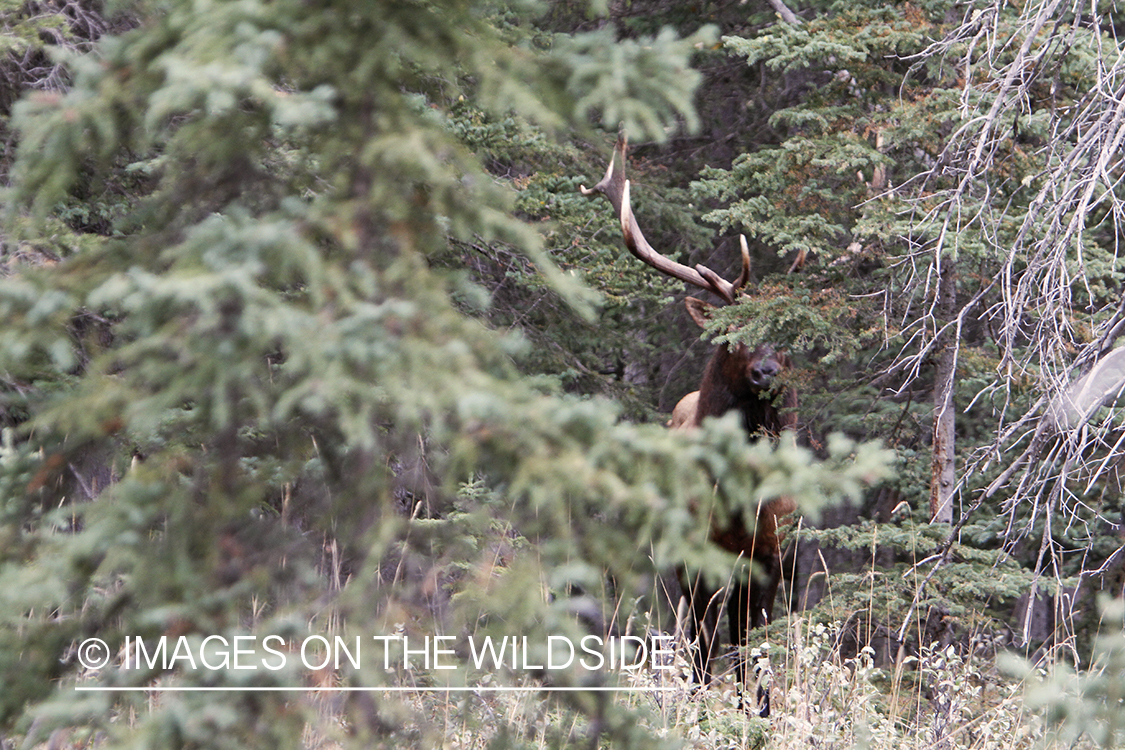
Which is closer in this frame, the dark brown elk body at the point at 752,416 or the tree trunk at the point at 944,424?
the dark brown elk body at the point at 752,416

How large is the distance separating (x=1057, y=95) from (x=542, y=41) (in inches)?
121

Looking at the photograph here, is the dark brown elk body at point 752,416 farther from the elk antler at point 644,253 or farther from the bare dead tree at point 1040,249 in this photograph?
the bare dead tree at point 1040,249

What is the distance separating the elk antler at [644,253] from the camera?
593 cm

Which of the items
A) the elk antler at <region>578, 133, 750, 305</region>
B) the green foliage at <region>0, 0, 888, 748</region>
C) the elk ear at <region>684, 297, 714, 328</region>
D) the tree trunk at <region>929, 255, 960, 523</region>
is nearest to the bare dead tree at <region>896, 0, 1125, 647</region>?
the tree trunk at <region>929, 255, 960, 523</region>

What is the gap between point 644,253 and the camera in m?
6.18

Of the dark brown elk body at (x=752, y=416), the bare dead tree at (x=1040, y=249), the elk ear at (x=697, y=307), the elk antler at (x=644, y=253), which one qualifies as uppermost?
the bare dead tree at (x=1040, y=249)

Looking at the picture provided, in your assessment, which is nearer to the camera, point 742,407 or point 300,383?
point 300,383

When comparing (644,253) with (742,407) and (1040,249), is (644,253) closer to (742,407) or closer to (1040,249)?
(742,407)

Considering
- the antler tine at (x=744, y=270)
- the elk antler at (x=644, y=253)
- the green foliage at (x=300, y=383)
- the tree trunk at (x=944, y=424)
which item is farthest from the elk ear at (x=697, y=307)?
the green foliage at (x=300, y=383)

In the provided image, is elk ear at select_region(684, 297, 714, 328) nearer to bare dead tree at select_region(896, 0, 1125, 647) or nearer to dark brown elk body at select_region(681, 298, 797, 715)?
dark brown elk body at select_region(681, 298, 797, 715)

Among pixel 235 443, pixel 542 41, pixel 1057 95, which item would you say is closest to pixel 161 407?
pixel 235 443

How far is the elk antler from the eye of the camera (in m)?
5.93

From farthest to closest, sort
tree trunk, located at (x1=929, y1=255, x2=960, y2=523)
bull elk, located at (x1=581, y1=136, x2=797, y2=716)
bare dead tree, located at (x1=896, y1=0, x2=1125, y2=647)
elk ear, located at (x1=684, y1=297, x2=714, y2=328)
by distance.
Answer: elk ear, located at (x1=684, y1=297, x2=714, y2=328)
tree trunk, located at (x1=929, y1=255, x2=960, y2=523)
bull elk, located at (x1=581, y1=136, x2=797, y2=716)
bare dead tree, located at (x1=896, y1=0, x2=1125, y2=647)

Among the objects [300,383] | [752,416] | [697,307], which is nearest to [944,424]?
[752,416]
